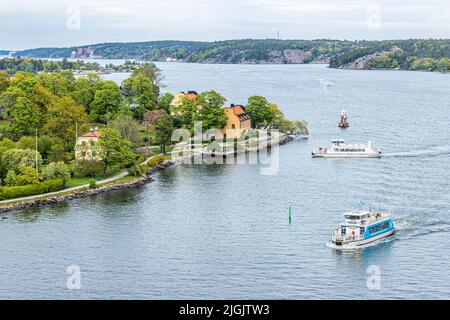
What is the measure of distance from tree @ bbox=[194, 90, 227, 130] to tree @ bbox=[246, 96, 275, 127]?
5.48 m

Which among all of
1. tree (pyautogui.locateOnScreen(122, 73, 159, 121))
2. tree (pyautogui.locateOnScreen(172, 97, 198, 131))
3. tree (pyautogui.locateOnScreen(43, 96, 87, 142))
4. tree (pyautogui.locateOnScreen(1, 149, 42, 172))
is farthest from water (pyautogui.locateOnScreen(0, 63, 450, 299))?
tree (pyautogui.locateOnScreen(122, 73, 159, 121))

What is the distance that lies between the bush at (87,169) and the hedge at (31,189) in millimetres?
3188

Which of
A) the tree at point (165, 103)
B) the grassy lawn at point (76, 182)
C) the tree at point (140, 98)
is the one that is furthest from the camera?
the tree at point (165, 103)

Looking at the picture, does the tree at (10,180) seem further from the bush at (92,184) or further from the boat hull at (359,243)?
the boat hull at (359,243)

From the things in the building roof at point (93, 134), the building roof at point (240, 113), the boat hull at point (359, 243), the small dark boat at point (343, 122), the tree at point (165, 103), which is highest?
the tree at point (165, 103)

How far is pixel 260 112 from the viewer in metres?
64.4

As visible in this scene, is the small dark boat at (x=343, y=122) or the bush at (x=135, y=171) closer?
the bush at (x=135, y=171)

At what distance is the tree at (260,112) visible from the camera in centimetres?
6456

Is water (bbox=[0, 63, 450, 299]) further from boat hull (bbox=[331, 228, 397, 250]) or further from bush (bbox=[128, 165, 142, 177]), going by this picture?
bush (bbox=[128, 165, 142, 177])

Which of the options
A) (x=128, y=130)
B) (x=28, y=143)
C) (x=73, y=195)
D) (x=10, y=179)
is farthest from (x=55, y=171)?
(x=128, y=130)

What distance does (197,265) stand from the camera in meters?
26.1

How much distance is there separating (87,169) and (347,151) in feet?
69.1

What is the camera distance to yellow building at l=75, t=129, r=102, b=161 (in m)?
44.2

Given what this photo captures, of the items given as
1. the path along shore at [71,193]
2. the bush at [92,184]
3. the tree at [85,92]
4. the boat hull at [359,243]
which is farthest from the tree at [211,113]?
the boat hull at [359,243]
